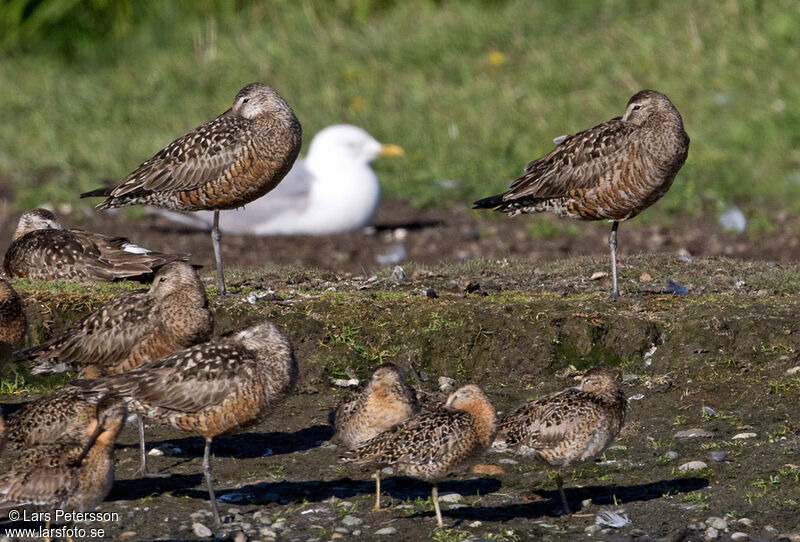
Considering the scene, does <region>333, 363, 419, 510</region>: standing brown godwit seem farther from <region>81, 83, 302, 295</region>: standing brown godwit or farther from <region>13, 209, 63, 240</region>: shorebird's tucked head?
<region>13, 209, 63, 240</region>: shorebird's tucked head

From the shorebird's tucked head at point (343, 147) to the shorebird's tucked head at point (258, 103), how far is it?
4.00m

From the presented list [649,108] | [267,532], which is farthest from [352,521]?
[649,108]

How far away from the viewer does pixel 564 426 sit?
293 inches

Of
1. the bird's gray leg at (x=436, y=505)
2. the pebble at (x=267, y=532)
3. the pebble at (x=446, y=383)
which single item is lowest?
the pebble at (x=267, y=532)

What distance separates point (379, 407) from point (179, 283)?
1619 millimetres

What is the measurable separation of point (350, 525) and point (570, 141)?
5.06 metres

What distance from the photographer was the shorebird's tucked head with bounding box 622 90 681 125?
35.0 ft

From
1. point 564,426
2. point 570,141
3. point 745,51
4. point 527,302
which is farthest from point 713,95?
point 564,426

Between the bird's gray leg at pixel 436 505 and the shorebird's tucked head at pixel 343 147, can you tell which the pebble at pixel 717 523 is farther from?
the shorebird's tucked head at pixel 343 147

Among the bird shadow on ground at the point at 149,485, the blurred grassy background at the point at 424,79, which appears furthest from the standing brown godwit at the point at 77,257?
the blurred grassy background at the point at 424,79

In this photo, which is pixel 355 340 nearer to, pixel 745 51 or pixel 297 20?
pixel 745 51

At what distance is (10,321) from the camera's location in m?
8.82

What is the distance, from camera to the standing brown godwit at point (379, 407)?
796cm

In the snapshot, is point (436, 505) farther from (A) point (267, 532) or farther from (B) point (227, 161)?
(B) point (227, 161)
